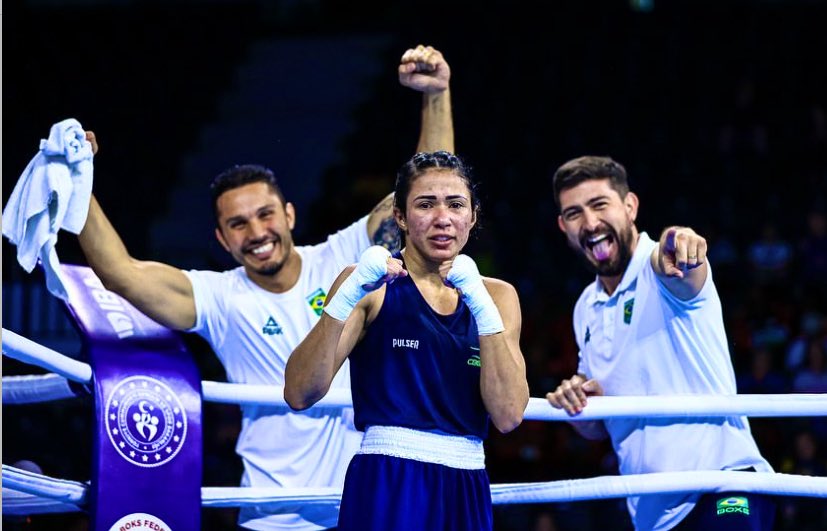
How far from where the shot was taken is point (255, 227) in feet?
10.4

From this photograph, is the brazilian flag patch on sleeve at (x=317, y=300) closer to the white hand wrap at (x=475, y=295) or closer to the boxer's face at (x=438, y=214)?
the boxer's face at (x=438, y=214)

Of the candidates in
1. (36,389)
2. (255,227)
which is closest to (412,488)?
(255,227)

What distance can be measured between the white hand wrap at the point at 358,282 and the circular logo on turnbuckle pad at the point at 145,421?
70 centimetres

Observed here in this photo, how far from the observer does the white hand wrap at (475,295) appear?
7.26ft

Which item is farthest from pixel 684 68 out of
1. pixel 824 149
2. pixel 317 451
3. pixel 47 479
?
pixel 47 479

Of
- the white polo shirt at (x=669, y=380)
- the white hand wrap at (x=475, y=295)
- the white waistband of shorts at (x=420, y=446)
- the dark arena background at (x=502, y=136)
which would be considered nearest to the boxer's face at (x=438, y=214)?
the white hand wrap at (x=475, y=295)

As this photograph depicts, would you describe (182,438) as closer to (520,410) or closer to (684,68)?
(520,410)

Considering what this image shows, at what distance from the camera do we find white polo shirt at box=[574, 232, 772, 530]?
9.18 ft

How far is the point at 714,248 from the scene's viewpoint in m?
7.31

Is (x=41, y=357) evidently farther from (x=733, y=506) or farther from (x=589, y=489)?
(x=733, y=506)

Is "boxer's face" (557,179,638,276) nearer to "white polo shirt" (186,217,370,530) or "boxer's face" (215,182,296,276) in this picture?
"white polo shirt" (186,217,370,530)

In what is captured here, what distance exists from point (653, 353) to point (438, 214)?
854 mm

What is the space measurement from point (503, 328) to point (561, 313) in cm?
460

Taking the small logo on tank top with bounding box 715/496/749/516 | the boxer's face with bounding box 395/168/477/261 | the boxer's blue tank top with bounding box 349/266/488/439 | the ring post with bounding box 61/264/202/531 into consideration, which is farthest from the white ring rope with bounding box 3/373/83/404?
the small logo on tank top with bounding box 715/496/749/516
